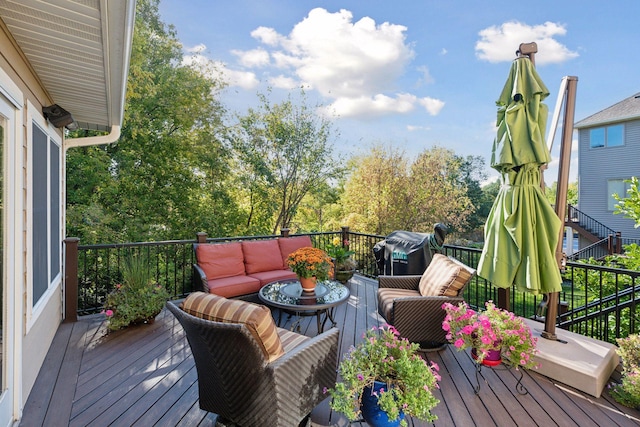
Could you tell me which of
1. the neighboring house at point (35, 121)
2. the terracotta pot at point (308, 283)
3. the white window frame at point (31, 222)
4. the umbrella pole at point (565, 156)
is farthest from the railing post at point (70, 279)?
the umbrella pole at point (565, 156)

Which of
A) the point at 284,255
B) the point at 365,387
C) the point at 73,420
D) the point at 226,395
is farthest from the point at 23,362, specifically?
the point at 284,255

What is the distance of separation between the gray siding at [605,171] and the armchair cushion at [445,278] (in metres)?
12.4

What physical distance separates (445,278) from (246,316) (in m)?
2.20

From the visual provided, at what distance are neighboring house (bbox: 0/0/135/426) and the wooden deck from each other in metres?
0.20

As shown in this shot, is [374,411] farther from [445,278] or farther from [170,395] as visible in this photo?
[445,278]

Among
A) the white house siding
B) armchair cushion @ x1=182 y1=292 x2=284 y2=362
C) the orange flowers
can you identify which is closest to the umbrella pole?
the orange flowers

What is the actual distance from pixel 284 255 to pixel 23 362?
3.24 m

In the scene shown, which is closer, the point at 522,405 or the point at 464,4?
the point at 522,405

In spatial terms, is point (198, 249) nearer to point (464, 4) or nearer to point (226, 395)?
point (226, 395)

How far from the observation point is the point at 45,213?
9.80ft

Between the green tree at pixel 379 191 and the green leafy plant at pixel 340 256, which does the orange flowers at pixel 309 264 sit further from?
the green tree at pixel 379 191

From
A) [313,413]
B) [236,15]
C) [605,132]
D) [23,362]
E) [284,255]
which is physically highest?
[236,15]

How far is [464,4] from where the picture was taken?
18.1 feet

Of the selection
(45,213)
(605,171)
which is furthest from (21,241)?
(605,171)
